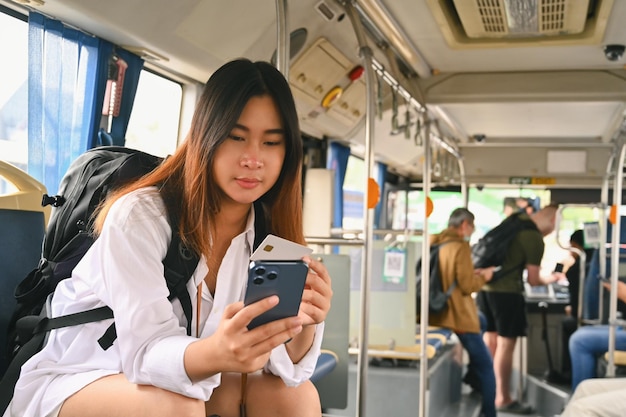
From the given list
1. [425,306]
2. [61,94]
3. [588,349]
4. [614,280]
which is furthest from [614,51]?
[61,94]

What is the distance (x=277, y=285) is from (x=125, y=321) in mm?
341

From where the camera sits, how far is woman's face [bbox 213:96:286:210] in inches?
69.3

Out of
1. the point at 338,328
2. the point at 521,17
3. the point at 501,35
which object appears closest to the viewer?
the point at 521,17

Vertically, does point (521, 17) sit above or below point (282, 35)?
above

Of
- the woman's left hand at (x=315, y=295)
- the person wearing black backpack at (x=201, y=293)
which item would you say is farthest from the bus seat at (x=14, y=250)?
the woman's left hand at (x=315, y=295)

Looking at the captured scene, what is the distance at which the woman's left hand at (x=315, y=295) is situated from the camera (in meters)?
1.78

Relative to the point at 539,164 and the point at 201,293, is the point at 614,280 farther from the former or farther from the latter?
the point at 201,293

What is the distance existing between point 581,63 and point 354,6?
2.06m

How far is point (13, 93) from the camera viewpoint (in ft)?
9.25

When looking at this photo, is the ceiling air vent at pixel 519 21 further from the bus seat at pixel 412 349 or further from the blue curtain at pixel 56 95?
the bus seat at pixel 412 349

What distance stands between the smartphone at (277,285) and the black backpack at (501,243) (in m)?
5.93

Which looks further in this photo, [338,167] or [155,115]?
[338,167]

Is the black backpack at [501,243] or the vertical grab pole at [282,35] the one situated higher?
the vertical grab pole at [282,35]

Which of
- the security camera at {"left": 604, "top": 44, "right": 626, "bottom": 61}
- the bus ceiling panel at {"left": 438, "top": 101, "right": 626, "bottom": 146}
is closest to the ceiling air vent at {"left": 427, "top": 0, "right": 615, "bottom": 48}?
the security camera at {"left": 604, "top": 44, "right": 626, "bottom": 61}
